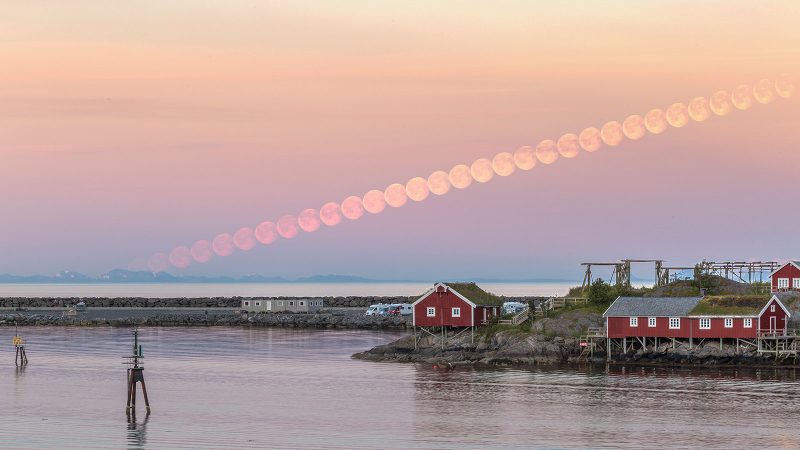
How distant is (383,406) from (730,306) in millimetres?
33597

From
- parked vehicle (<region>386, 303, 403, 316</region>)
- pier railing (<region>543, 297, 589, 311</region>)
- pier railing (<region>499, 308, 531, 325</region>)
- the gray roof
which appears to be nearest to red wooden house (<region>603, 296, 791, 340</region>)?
the gray roof

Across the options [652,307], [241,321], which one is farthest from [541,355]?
[241,321]

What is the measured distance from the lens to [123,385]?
81188 mm

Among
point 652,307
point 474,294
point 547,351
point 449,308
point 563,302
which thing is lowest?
point 547,351

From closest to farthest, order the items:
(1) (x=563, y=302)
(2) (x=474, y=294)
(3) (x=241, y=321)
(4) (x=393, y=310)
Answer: (2) (x=474, y=294) < (1) (x=563, y=302) < (3) (x=241, y=321) < (4) (x=393, y=310)

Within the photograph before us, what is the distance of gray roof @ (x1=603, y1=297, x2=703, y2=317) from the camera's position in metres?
90.8

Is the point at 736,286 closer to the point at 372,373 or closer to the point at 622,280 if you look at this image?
the point at 622,280

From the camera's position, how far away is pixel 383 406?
70125 mm

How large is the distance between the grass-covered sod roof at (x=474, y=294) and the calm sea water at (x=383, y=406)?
9.88 metres

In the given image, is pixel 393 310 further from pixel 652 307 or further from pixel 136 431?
pixel 136 431

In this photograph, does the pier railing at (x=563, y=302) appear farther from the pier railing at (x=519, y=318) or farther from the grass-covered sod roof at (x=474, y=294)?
the grass-covered sod roof at (x=474, y=294)

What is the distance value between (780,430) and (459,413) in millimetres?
17360

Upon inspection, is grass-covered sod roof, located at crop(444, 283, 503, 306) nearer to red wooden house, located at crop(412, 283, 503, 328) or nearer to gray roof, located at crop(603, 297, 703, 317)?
red wooden house, located at crop(412, 283, 503, 328)

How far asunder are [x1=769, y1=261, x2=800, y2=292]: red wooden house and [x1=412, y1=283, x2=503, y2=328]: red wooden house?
2941 centimetres
